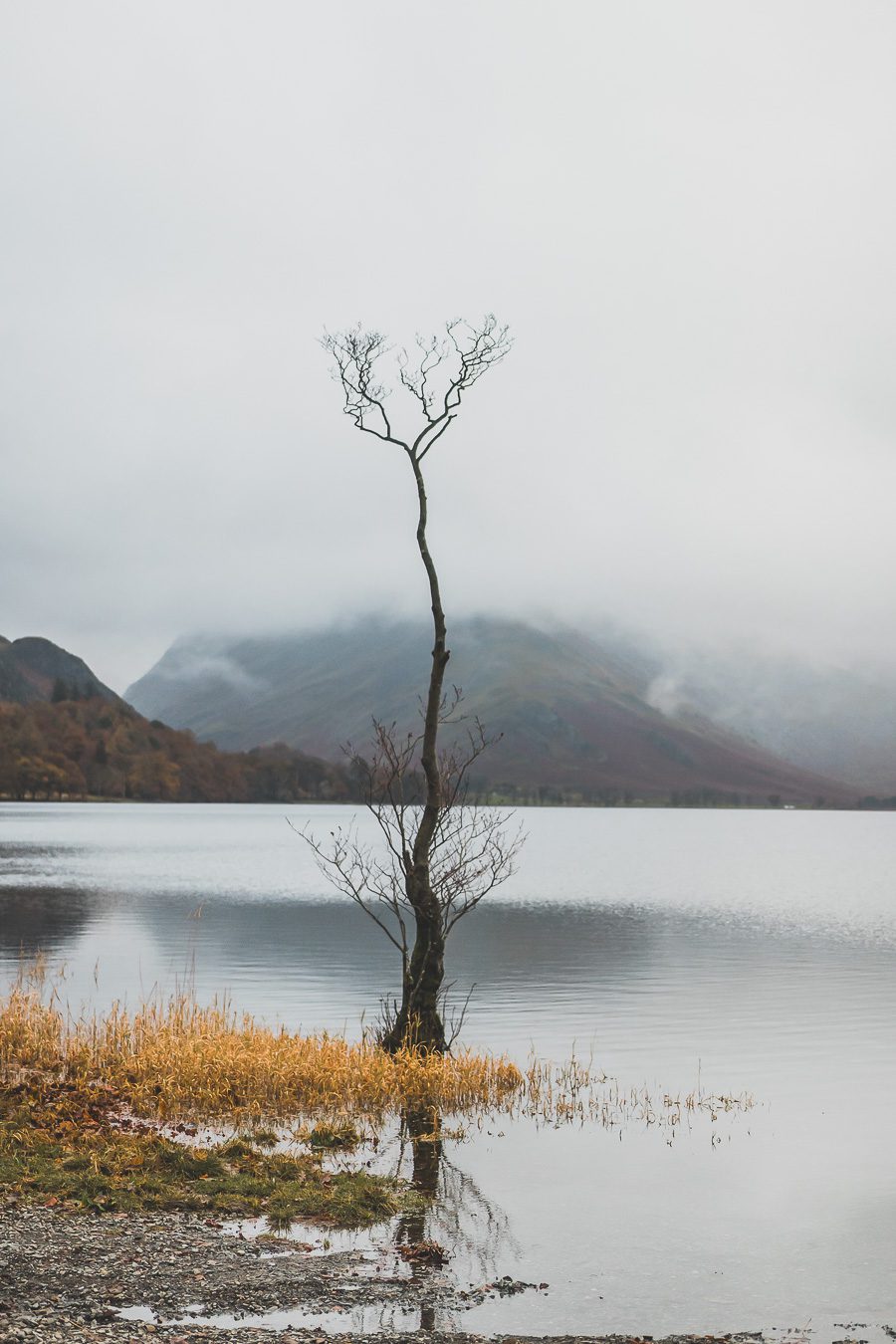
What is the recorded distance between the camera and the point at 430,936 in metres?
20.2

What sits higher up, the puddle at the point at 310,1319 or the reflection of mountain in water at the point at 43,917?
the puddle at the point at 310,1319

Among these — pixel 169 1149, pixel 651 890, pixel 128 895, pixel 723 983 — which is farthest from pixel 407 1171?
pixel 651 890

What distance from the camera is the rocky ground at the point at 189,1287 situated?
9273 mm

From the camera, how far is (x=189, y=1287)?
10.2m

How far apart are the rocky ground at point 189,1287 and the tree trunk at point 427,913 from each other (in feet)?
27.5

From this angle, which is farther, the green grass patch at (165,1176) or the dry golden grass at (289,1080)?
the dry golden grass at (289,1080)

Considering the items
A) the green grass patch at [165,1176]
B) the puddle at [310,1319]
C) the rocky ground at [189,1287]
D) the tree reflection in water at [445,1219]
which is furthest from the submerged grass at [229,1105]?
the puddle at [310,1319]

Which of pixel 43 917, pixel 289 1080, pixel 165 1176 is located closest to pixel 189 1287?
pixel 165 1176

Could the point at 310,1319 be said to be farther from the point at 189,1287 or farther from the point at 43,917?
the point at 43,917

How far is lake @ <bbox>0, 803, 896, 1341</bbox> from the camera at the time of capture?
1218cm

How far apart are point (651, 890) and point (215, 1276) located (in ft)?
237

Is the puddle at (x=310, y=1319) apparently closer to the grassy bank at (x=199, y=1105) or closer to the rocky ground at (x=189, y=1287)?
the rocky ground at (x=189, y=1287)

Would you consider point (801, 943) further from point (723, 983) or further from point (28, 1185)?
point (28, 1185)

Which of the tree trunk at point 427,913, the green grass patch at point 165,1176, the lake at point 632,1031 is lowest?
the lake at point 632,1031
